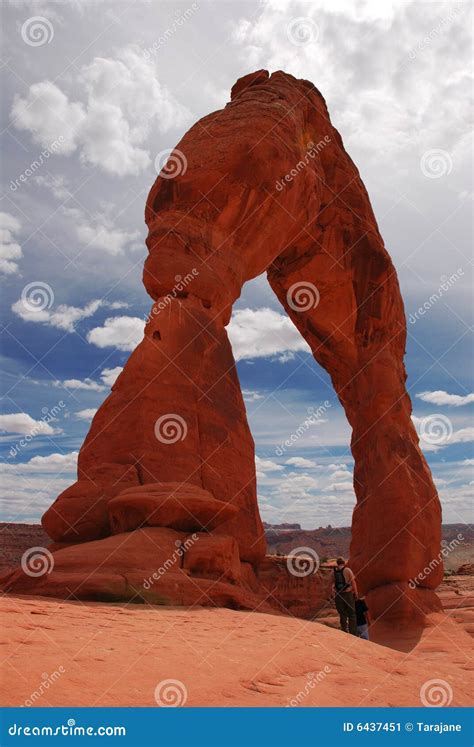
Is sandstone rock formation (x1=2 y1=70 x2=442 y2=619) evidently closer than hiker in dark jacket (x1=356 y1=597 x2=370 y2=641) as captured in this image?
Yes

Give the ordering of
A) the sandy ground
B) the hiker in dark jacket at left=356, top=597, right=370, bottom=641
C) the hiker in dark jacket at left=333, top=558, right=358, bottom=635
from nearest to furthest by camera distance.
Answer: the sandy ground < the hiker in dark jacket at left=333, top=558, right=358, bottom=635 < the hiker in dark jacket at left=356, top=597, right=370, bottom=641

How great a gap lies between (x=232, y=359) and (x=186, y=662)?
7.11m

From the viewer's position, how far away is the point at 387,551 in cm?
1362

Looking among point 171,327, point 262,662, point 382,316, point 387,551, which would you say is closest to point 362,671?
point 262,662

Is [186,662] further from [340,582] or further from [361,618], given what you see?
[361,618]

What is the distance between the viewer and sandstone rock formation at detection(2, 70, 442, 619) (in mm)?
8109

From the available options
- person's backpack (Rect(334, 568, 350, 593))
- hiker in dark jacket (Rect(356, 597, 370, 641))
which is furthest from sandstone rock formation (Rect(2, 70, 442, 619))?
hiker in dark jacket (Rect(356, 597, 370, 641))

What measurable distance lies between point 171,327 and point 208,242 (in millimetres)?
2278

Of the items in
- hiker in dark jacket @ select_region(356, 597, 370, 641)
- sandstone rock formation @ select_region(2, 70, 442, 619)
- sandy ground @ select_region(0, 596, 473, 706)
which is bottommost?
hiker in dark jacket @ select_region(356, 597, 370, 641)

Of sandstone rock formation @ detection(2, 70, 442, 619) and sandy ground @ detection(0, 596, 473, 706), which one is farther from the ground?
sandstone rock formation @ detection(2, 70, 442, 619)

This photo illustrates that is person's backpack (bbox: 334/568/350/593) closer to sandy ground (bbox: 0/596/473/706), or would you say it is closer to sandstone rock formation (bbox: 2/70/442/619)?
sandstone rock formation (bbox: 2/70/442/619)

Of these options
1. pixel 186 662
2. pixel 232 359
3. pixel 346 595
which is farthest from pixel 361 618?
pixel 186 662

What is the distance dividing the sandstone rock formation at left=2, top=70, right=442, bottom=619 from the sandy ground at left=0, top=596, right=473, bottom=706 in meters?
1.41

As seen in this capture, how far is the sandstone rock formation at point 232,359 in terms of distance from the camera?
8.11 metres
